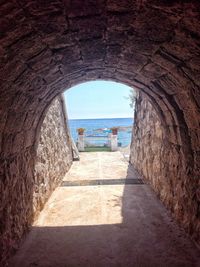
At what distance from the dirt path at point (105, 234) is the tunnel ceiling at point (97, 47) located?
207 cm

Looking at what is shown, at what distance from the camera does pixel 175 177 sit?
16.4 feet

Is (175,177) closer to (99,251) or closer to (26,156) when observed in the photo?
(99,251)

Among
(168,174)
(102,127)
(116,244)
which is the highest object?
(102,127)

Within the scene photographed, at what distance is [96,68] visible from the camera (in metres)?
4.12

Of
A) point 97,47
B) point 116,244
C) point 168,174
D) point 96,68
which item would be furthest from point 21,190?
point 168,174

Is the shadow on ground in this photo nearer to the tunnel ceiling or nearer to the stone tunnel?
the stone tunnel

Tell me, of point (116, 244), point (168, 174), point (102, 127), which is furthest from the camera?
point (102, 127)

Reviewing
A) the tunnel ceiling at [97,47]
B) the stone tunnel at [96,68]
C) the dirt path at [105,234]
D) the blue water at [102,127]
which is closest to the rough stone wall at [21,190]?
the stone tunnel at [96,68]

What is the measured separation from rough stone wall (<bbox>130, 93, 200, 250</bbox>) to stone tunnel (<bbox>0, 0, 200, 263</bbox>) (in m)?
0.02

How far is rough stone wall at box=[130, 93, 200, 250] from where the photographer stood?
4020 mm

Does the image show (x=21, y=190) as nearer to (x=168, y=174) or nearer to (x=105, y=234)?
(x=105, y=234)

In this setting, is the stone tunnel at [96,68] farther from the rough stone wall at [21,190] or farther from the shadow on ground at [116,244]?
the shadow on ground at [116,244]

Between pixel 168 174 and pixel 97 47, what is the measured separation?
12.2 ft

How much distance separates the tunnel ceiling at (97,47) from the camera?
1.93 m
